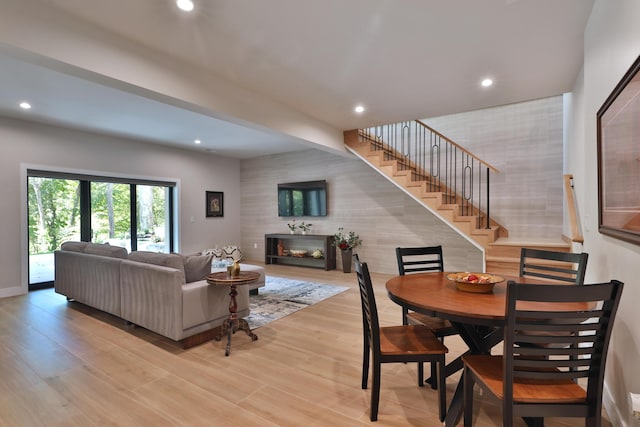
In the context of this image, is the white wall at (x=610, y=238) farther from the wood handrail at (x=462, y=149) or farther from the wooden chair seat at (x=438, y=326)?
the wood handrail at (x=462, y=149)

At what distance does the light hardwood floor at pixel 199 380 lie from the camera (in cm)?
199

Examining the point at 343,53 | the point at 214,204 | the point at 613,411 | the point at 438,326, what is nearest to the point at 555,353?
the point at 438,326

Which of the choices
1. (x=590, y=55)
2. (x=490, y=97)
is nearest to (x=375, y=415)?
(x=590, y=55)

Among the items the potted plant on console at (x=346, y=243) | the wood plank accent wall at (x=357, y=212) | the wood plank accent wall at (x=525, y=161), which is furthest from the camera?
the potted plant on console at (x=346, y=243)

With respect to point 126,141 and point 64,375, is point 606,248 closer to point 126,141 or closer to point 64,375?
Result: point 64,375

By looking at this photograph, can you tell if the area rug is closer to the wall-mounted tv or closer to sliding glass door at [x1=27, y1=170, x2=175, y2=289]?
the wall-mounted tv

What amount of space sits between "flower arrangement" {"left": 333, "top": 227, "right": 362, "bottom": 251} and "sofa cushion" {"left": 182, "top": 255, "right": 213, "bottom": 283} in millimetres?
3693

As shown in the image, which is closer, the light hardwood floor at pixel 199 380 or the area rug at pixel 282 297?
the light hardwood floor at pixel 199 380

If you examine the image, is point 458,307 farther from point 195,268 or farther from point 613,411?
point 195,268

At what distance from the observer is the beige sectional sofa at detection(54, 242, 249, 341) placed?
2.91m

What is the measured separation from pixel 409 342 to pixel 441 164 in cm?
469

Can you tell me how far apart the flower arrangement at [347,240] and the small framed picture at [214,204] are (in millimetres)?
3298

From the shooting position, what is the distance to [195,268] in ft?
10.6

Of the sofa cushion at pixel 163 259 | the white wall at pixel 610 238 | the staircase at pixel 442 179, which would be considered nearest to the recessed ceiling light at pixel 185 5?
the sofa cushion at pixel 163 259
